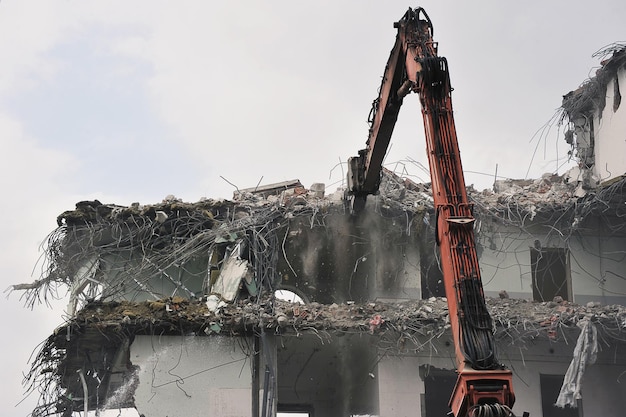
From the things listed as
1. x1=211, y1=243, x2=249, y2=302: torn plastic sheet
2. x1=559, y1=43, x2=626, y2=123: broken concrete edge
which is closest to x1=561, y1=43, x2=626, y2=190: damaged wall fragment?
x1=559, y1=43, x2=626, y2=123: broken concrete edge

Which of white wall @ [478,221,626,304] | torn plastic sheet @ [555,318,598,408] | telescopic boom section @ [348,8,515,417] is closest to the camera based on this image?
telescopic boom section @ [348,8,515,417]

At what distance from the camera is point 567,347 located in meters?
19.2

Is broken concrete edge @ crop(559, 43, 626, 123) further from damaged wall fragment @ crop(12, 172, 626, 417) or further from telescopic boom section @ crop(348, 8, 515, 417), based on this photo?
telescopic boom section @ crop(348, 8, 515, 417)

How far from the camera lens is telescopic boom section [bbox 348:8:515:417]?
31.9 feet

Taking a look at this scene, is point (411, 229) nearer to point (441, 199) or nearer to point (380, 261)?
Result: point (380, 261)

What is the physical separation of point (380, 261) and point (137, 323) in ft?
18.2

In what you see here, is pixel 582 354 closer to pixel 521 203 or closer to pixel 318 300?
pixel 521 203

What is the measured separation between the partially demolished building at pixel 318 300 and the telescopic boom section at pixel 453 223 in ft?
17.4

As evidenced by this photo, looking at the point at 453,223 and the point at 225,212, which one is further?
the point at 225,212

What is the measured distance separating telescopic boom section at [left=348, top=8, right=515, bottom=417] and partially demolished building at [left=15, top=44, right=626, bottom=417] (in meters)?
5.30

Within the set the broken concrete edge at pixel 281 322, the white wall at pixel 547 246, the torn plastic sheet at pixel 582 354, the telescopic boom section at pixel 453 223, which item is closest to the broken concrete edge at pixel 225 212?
the white wall at pixel 547 246

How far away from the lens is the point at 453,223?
11023mm

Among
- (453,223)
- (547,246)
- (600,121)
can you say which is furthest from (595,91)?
(453,223)

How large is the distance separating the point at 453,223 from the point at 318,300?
9599 millimetres
